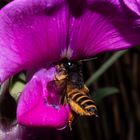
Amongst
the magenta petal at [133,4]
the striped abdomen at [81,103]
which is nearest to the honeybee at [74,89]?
the striped abdomen at [81,103]

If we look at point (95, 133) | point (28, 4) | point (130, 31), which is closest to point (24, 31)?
point (28, 4)

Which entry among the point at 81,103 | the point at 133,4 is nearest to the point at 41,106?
the point at 81,103

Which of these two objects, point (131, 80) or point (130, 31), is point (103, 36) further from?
point (131, 80)

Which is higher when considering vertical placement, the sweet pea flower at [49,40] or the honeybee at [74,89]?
the sweet pea flower at [49,40]

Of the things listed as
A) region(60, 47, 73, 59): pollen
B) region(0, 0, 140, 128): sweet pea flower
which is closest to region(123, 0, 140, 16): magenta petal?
region(0, 0, 140, 128): sweet pea flower

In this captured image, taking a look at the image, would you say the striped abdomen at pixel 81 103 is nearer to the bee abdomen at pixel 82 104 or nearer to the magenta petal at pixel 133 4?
the bee abdomen at pixel 82 104

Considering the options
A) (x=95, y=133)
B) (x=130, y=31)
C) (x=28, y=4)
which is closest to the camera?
(x=28, y=4)

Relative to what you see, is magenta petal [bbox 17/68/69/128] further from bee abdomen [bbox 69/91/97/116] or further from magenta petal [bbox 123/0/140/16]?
magenta petal [bbox 123/0/140/16]
